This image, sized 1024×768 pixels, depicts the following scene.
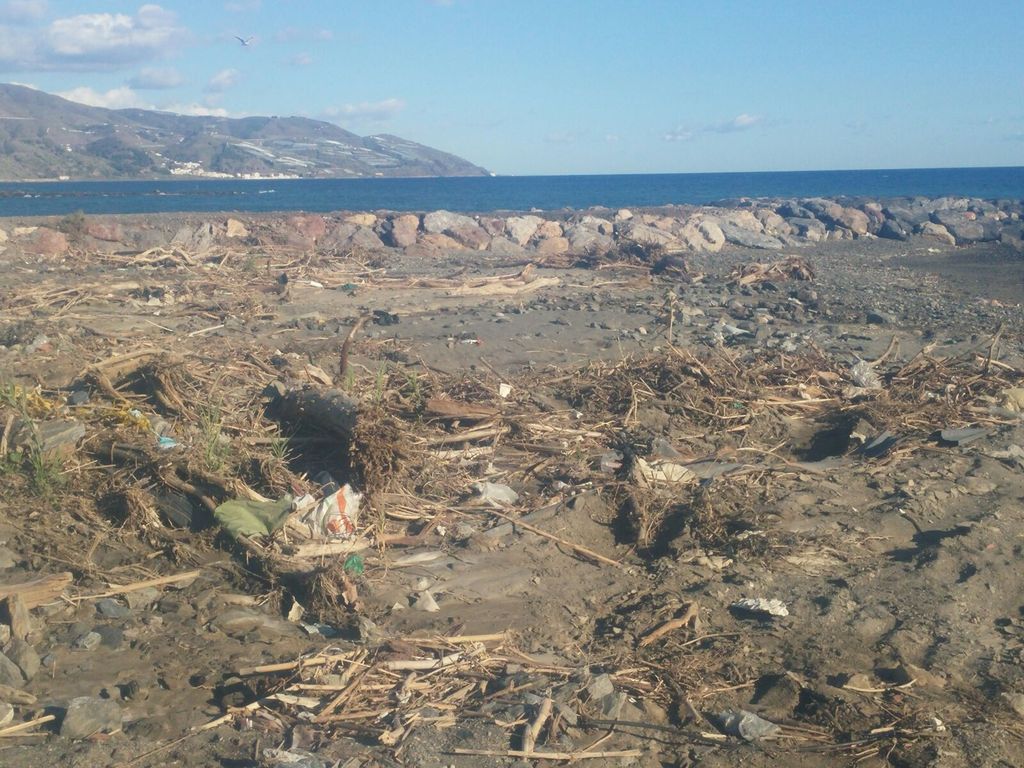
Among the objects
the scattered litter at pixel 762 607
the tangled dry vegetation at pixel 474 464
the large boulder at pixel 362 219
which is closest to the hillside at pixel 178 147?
the large boulder at pixel 362 219

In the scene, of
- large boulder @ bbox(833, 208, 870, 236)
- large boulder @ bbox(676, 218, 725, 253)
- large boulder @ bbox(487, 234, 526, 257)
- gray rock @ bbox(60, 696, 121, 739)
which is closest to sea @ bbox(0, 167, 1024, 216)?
large boulder @ bbox(833, 208, 870, 236)

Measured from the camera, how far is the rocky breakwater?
1731 cm

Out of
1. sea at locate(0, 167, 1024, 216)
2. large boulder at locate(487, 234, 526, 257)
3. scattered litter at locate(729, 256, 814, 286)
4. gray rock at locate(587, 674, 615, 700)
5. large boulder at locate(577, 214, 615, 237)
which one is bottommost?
gray rock at locate(587, 674, 615, 700)

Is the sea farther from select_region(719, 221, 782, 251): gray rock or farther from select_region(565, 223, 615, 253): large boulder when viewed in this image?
select_region(565, 223, 615, 253): large boulder

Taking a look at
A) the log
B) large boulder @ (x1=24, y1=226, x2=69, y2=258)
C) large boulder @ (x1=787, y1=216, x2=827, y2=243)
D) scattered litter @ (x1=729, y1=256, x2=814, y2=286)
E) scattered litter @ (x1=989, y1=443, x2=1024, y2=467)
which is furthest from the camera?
large boulder @ (x1=787, y1=216, x2=827, y2=243)

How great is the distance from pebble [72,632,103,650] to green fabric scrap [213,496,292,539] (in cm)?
88

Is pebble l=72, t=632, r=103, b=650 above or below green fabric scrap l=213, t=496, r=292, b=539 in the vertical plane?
below

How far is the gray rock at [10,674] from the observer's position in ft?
11.0

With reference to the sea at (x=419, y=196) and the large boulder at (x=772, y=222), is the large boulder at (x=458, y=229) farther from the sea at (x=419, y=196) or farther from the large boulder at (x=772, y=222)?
the sea at (x=419, y=196)

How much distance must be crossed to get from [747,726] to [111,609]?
266cm

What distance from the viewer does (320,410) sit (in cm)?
555

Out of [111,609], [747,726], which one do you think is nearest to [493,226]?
[111,609]

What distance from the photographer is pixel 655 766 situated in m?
3.12

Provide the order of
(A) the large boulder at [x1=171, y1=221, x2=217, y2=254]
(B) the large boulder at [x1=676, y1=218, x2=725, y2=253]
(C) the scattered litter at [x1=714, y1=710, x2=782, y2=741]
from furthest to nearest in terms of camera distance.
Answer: (B) the large boulder at [x1=676, y1=218, x2=725, y2=253], (A) the large boulder at [x1=171, y1=221, x2=217, y2=254], (C) the scattered litter at [x1=714, y1=710, x2=782, y2=741]
